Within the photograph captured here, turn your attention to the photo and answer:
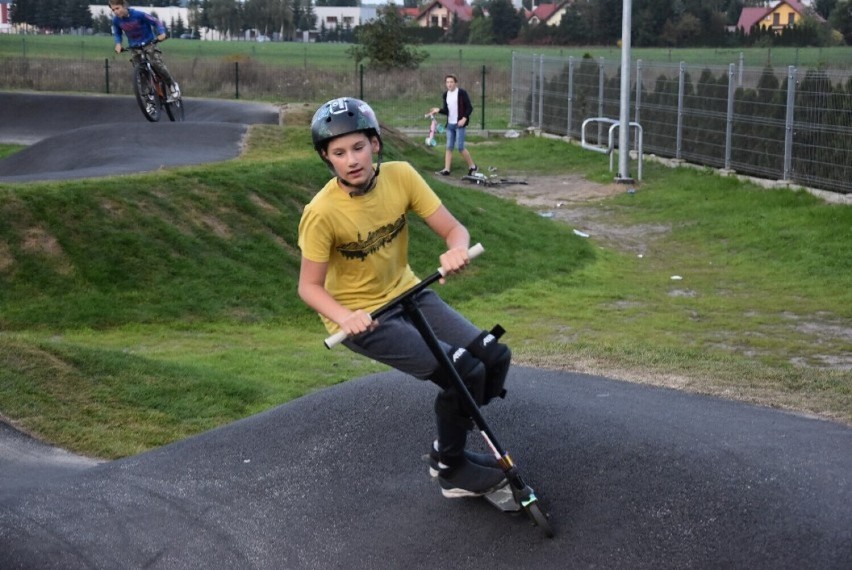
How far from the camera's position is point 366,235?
5.31 m

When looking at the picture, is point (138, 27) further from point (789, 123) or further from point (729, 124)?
point (729, 124)

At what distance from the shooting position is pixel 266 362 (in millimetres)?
10875

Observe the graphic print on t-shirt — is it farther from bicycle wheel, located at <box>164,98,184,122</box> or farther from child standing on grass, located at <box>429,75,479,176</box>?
child standing on grass, located at <box>429,75,479,176</box>

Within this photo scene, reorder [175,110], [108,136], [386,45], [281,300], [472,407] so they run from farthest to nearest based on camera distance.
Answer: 1. [386,45]
2. [175,110]
3. [108,136]
4. [281,300]
5. [472,407]

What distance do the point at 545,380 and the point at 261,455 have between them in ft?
7.60

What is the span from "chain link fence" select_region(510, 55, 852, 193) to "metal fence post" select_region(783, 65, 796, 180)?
17 millimetres

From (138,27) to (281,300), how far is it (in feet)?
25.0

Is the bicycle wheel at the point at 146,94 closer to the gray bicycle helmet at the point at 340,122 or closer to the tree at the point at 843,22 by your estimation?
the gray bicycle helmet at the point at 340,122

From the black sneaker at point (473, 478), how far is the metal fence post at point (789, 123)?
15.8m

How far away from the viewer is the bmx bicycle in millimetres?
19609

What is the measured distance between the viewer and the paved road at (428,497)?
5.09 metres

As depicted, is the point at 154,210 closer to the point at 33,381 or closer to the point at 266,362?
the point at 266,362

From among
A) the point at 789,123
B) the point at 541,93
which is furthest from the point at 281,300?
the point at 541,93

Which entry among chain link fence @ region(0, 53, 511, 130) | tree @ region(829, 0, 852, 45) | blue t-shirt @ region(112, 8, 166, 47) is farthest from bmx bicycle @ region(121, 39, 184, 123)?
tree @ region(829, 0, 852, 45)
